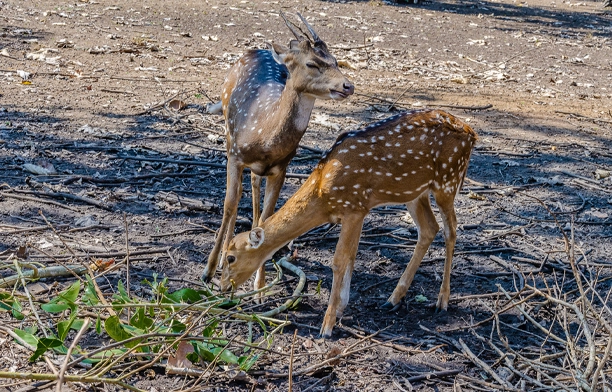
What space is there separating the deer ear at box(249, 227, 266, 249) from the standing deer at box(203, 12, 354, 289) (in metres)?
0.49

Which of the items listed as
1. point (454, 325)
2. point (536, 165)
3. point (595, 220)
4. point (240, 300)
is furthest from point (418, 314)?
point (536, 165)

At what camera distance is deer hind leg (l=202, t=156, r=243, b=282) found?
5820 mm

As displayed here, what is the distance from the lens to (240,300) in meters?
5.02

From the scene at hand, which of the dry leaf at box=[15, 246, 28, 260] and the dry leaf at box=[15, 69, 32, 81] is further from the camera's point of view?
the dry leaf at box=[15, 69, 32, 81]

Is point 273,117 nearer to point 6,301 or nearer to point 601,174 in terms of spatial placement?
point 6,301

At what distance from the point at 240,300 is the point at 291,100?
1546 millimetres

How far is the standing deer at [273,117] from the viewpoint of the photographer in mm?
5359

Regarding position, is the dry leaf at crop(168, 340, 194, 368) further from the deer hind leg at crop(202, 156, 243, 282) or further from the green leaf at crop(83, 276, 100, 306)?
the deer hind leg at crop(202, 156, 243, 282)

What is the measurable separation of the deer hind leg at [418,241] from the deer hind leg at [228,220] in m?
1.35

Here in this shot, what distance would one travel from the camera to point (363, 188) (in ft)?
17.2

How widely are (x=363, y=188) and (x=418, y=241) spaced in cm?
81

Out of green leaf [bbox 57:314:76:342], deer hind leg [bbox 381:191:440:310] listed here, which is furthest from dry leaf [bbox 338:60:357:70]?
green leaf [bbox 57:314:76:342]

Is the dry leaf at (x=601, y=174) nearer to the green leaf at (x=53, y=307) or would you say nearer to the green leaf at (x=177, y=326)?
the green leaf at (x=177, y=326)

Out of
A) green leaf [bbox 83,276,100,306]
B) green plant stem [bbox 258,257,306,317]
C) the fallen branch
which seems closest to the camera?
green leaf [bbox 83,276,100,306]
